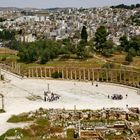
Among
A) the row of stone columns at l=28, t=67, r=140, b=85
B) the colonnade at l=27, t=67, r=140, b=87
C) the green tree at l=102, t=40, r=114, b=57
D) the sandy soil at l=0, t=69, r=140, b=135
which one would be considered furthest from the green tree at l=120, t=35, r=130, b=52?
the sandy soil at l=0, t=69, r=140, b=135

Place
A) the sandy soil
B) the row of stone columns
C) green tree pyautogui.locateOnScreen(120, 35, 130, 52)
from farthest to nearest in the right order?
green tree pyautogui.locateOnScreen(120, 35, 130, 52) < the row of stone columns < the sandy soil

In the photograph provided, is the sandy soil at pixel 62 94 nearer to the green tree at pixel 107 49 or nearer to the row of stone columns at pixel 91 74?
the row of stone columns at pixel 91 74

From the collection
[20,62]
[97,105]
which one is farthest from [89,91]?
[20,62]

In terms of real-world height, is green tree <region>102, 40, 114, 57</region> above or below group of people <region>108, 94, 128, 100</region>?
above

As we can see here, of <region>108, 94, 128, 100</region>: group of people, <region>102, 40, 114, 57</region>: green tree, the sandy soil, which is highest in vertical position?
<region>102, 40, 114, 57</region>: green tree

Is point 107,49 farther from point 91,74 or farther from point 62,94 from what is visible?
point 62,94

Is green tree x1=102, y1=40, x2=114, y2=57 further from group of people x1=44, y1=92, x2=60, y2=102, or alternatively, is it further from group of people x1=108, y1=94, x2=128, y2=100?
group of people x1=108, y1=94, x2=128, y2=100

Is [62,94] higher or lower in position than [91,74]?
lower

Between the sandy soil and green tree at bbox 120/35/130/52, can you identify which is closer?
the sandy soil

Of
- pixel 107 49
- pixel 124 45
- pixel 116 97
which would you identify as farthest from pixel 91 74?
pixel 124 45
